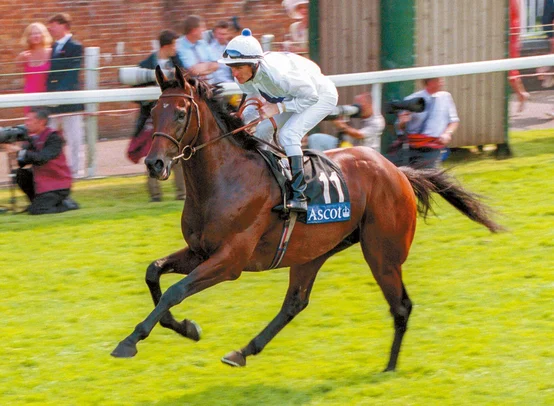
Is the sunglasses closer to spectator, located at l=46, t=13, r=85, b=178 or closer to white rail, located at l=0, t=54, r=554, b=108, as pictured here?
white rail, located at l=0, t=54, r=554, b=108

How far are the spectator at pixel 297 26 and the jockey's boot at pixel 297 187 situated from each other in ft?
23.7

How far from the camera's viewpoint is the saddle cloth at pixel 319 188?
5934mm

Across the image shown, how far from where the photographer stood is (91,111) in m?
10.2

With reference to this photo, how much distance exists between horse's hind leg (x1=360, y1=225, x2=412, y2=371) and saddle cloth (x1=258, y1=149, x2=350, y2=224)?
238mm

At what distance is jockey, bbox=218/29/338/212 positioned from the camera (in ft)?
18.8

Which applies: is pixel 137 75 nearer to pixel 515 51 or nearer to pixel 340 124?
pixel 340 124

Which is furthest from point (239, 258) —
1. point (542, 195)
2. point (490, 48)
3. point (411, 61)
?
point (490, 48)

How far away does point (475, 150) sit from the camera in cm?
→ 1152

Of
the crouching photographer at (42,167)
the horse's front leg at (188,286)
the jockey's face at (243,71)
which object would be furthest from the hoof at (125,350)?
the crouching photographer at (42,167)

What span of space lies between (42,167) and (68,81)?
136 cm

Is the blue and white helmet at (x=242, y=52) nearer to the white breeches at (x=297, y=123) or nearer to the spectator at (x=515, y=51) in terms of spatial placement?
the white breeches at (x=297, y=123)

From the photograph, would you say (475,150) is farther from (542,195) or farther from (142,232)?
(142,232)

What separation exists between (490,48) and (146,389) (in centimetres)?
673

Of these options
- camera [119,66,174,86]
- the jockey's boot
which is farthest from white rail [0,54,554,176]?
the jockey's boot
